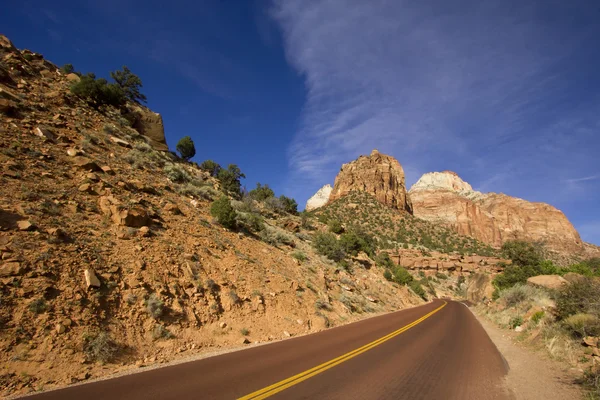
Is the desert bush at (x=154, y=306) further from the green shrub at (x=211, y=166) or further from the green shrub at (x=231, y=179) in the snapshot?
the green shrub at (x=211, y=166)

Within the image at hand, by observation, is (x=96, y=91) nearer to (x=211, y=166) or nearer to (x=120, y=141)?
(x=120, y=141)

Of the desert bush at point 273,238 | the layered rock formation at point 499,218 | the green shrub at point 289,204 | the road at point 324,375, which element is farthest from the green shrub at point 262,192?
the layered rock formation at point 499,218

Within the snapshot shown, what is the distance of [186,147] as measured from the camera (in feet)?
101

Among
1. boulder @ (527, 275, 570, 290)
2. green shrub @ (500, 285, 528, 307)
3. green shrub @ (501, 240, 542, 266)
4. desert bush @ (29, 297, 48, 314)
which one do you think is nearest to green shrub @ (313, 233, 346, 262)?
green shrub @ (500, 285, 528, 307)

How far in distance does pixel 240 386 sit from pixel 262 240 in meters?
13.4

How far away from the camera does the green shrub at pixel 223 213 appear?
17.0 metres

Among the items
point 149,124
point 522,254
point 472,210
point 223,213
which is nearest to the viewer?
point 223,213

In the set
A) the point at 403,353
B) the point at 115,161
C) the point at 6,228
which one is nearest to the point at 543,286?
the point at 403,353

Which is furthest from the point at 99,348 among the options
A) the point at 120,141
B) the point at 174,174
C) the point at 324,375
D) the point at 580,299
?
the point at 120,141

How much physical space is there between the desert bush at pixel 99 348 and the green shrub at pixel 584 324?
511 inches

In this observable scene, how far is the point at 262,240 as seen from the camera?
738 inches

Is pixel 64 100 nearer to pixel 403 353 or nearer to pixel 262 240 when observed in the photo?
pixel 262 240

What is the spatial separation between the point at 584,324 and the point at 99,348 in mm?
13639

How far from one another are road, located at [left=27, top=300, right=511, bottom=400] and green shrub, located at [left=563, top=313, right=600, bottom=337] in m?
2.45
